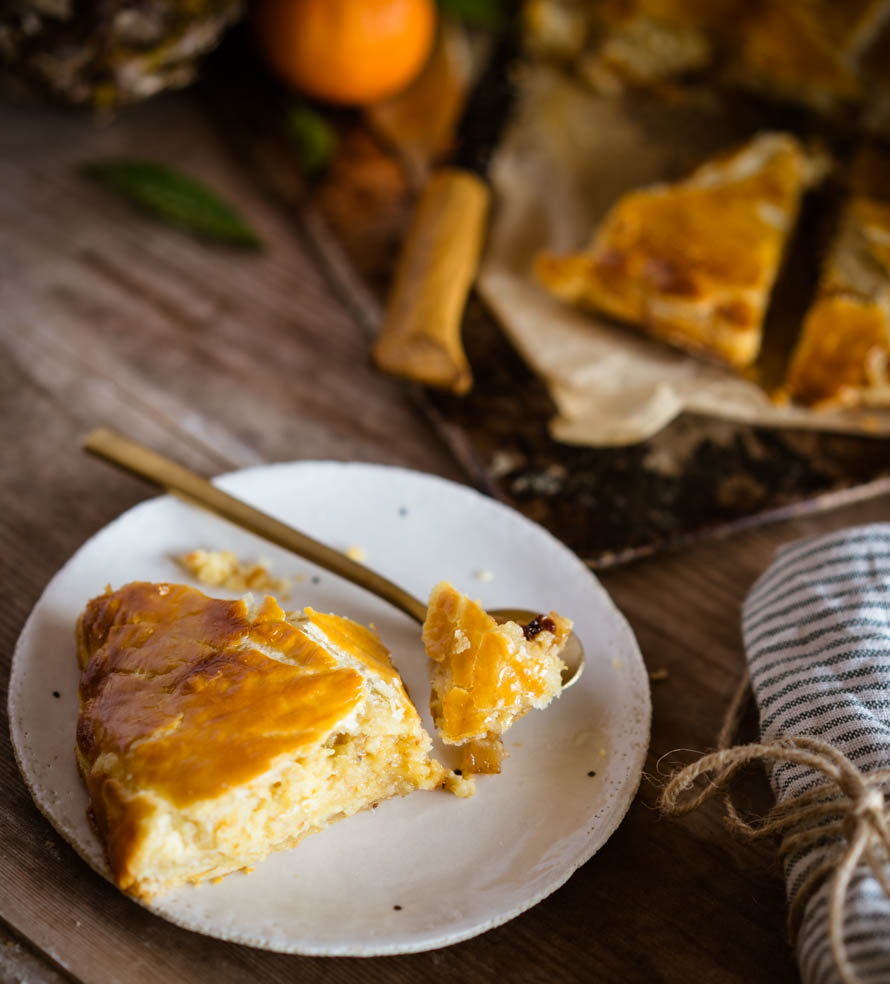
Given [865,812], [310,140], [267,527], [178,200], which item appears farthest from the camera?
[310,140]

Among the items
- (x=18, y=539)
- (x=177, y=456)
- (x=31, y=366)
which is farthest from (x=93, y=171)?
(x=18, y=539)

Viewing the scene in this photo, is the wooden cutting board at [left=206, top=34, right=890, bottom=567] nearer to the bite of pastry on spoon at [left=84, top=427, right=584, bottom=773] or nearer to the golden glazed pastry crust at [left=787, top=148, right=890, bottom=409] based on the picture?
the golden glazed pastry crust at [left=787, top=148, right=890, bottom=409]

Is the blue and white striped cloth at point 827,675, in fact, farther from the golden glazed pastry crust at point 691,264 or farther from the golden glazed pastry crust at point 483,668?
the golden glazed pastry crust at point 691,264

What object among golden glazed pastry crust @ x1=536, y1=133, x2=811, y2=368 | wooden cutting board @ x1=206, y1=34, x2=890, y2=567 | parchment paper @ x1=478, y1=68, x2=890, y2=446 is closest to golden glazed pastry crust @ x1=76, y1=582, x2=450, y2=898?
wooden cutting board @ x1=206, y1=34, x2=890, y2=567

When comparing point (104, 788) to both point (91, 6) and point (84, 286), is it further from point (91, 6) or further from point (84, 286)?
point (91, 6)

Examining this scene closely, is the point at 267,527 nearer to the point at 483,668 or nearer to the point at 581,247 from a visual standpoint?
the point at 483,668

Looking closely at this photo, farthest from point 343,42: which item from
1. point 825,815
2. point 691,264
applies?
point 825,815
